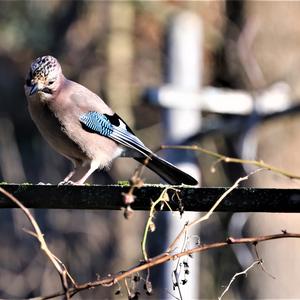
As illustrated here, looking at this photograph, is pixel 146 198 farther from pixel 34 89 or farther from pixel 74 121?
pixel 74 121

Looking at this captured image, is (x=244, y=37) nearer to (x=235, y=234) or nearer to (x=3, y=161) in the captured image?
(x=235, y=234)

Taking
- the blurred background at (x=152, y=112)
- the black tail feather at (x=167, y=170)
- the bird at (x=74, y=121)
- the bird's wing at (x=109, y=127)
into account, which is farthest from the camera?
the blurred background at (x=152, y=112)

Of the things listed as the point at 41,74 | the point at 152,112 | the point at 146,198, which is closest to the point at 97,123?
the point at 41,74

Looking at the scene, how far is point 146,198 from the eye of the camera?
7.59 ft

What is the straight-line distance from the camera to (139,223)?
28.4ft

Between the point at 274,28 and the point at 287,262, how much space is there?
1920 mm

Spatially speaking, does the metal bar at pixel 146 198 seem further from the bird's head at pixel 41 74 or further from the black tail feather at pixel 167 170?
the bird's head at pixel 41 74

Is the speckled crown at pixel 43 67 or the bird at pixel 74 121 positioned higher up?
the speckled crown at pixel 43 67

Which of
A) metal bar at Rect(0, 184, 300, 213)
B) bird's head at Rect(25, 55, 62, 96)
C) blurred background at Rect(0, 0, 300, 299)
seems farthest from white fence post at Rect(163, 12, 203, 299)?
metal bar at Rect(0, 184, 300, 213)

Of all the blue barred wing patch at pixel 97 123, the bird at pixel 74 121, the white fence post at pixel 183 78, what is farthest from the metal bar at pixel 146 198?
the white fence post at pixel 183 78

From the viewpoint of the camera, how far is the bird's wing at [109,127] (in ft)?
13.5

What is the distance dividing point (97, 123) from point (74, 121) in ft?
0.40

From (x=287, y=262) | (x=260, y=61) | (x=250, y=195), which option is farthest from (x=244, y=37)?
(x=250, y=195)

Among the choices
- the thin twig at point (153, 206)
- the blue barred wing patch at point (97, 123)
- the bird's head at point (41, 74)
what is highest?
the bird's head at point (41, 74)
